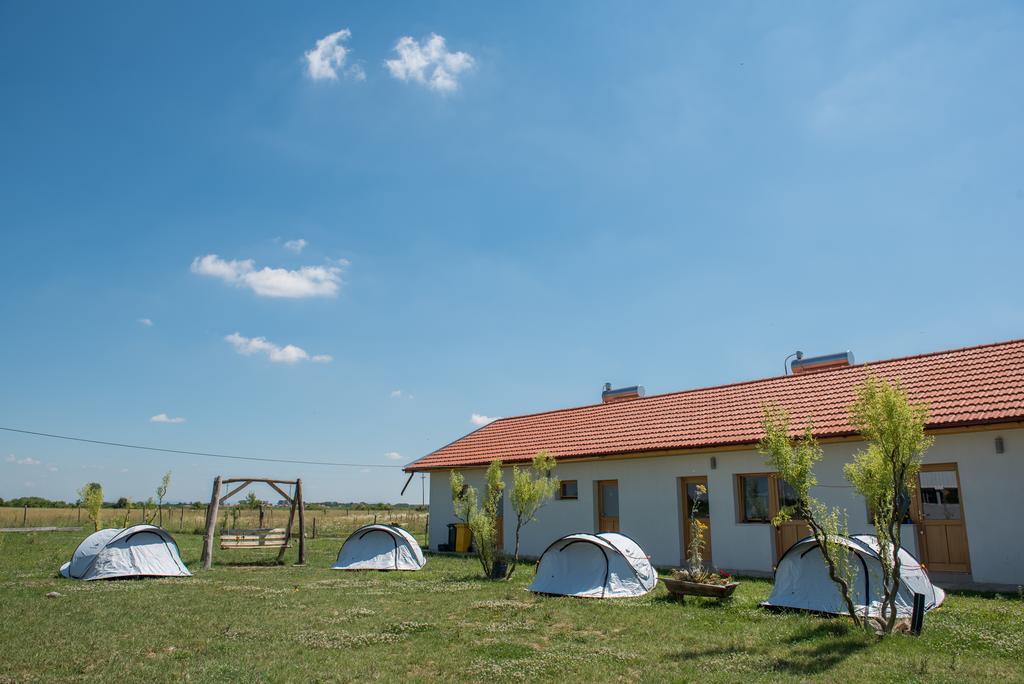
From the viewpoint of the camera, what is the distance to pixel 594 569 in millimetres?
12477

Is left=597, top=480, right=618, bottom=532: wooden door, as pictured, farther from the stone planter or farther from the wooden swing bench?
the wooden swing bench

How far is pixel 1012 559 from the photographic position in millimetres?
12070

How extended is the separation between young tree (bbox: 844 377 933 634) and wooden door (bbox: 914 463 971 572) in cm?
558

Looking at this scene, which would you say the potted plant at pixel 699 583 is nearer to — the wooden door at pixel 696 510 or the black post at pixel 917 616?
the black post at pixel 917 616

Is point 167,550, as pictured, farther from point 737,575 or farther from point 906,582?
point 906,582

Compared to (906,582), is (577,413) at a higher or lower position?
higher

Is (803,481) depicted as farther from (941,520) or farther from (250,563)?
(250,563)

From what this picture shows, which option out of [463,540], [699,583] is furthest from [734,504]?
[463,540]

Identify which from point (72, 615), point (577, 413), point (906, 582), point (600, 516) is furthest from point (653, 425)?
point (72, 615)

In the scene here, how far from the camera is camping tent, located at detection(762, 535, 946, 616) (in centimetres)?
948

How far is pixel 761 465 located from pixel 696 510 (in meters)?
1.92

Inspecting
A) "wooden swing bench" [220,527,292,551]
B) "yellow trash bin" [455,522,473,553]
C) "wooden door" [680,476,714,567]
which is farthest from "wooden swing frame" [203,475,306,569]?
"wooden door" [680,476,714,567]

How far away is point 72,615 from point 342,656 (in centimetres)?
533

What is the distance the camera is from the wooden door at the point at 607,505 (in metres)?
18.8
